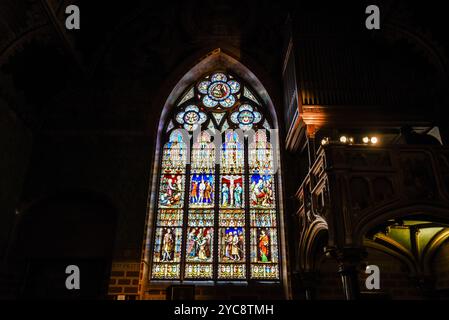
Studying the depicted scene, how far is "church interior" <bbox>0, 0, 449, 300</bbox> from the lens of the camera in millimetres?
8023

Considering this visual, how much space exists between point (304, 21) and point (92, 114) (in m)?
6.40

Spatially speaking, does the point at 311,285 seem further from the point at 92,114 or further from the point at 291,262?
the point at 92,114

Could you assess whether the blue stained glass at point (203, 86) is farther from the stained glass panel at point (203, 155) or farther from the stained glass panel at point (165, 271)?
the stained glass panel at point (165, 271)

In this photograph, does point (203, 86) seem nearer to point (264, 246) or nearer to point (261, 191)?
point (261, 191)

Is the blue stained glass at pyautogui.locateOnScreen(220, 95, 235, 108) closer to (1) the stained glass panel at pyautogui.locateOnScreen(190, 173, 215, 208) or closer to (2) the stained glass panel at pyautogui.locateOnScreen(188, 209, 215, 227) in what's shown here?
(1) the stained glass panel at pyautogui.locateOnScreen(190, 173, 215, 208)

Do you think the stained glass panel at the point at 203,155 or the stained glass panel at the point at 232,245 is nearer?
the stained glass panel at the point at 232,245

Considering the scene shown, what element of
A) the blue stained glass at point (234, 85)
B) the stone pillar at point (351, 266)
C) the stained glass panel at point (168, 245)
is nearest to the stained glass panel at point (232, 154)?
the blue stained glass at point (234, 85)

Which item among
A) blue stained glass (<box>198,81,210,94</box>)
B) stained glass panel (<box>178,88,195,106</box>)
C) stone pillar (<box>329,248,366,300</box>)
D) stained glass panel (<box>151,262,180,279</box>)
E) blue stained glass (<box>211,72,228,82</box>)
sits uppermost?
blue stained glass (<box>211,72,228,82</box>)

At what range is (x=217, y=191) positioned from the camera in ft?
31.9

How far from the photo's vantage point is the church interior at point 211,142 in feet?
26.3

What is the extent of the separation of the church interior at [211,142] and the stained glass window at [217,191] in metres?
0.04

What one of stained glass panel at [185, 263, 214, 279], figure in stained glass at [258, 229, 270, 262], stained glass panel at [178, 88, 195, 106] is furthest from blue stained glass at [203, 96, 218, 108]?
stained glass panel at [185, 263, 214, 279]

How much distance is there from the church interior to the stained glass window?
0.13 ft
